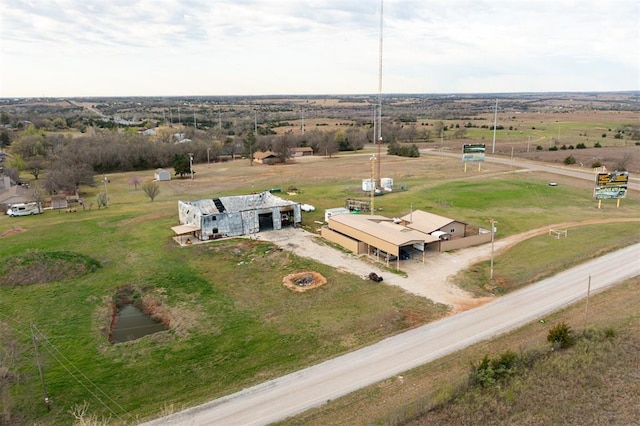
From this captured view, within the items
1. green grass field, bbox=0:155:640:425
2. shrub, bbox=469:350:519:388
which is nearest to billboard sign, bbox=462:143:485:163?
green grass field, bbox=0:155:640:425

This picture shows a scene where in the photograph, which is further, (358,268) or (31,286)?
(358,268)

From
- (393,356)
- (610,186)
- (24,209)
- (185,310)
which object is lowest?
(185,310)

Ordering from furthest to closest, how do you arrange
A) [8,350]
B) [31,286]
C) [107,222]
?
[107,222] < [31,286] < [8,350]

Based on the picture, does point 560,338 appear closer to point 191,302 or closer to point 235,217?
point 191,302

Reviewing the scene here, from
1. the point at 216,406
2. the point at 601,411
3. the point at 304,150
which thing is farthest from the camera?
the point at 304,150

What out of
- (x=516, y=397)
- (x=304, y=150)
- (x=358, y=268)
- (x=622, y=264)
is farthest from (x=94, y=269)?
(x=304, y=150)

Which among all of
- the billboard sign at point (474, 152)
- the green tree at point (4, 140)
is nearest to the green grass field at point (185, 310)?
the billboard sign at point (474, 152)

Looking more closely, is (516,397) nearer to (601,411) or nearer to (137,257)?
(601,411)

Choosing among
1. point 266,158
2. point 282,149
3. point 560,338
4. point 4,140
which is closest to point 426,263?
point 560,338
